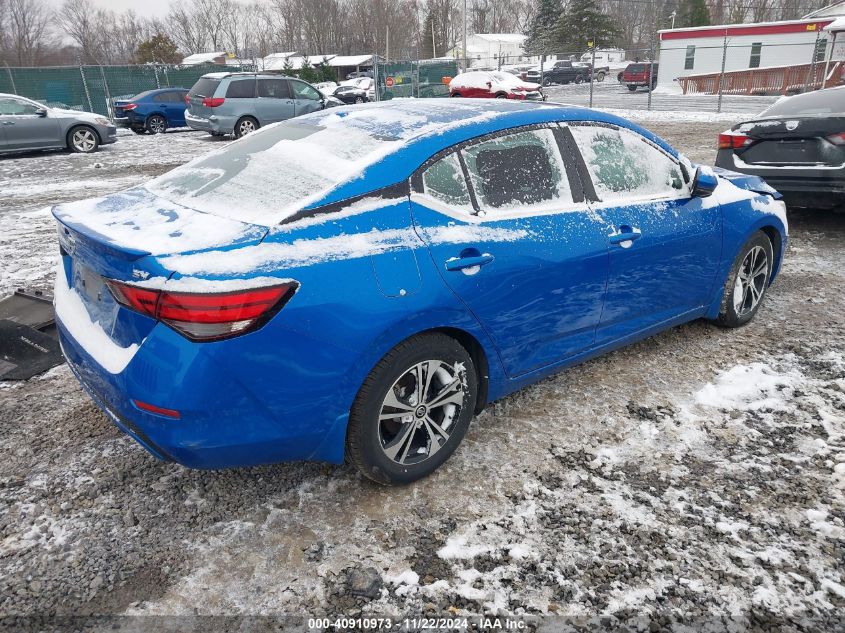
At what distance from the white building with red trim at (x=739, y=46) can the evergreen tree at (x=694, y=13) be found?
82.0ft

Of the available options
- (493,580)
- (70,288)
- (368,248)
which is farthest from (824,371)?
(70,288)

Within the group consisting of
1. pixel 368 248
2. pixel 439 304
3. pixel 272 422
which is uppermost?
pixel 368 248

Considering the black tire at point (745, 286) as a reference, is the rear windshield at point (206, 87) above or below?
above

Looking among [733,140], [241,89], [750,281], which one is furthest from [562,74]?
[750,281]

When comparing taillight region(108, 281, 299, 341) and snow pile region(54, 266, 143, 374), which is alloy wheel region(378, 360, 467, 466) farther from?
snow pile region(54, 266, 143, 374)

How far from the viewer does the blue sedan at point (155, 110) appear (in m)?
19.0

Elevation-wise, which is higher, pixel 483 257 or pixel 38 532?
pixel 483 257

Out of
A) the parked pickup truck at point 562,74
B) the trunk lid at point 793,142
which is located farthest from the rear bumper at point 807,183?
the parked pickup truck at point 562,74

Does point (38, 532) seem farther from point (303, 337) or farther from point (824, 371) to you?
point (824, 371)

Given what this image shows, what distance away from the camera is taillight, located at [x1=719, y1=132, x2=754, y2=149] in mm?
6785

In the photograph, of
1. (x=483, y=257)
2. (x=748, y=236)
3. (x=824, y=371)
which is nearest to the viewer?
(x=483, y=257)

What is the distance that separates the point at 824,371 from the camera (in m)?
3.76

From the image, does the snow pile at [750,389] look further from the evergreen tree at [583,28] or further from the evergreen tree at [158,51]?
the evergreen tree at [158,51]

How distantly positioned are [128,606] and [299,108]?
1651 centimetres
